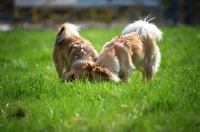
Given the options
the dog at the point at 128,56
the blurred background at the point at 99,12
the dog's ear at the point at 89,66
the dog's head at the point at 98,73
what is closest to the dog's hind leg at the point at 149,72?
the dog at the point at 128,56

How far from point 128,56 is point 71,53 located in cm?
123

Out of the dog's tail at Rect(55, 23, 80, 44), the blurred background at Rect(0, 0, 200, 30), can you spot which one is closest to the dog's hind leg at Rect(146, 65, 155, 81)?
the dog's tail at Rect(55, 23, 80, 44)

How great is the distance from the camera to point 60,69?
7.36m

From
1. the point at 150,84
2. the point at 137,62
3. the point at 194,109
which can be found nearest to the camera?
the point at 194,109

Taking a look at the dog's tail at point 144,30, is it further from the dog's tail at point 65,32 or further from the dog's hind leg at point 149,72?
the dog's tail at point 65,32

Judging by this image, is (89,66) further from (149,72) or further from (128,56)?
(149,72)

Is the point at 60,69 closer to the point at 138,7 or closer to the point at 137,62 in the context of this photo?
Result: the point at 137,62

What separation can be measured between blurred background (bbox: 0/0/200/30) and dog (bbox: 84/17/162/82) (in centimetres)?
1284

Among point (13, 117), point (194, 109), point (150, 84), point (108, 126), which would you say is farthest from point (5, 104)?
point (194, 109)

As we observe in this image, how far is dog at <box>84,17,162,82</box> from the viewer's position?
5.93m

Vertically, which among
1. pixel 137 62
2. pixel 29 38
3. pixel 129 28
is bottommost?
pixel 29 38

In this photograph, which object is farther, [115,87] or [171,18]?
[171,18]

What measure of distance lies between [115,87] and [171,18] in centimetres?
1565

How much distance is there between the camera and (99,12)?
73.4ft
